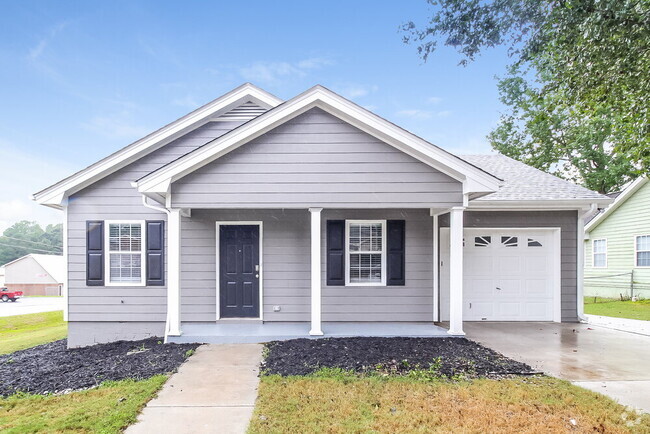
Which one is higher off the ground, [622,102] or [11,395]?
[622,102]

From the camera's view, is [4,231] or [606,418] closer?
[606,418]

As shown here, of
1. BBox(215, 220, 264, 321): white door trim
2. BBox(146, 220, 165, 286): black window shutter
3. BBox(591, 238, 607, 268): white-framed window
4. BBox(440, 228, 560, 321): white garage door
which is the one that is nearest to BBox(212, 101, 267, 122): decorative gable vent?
BBox(215, 220, 264, 321): white door trim

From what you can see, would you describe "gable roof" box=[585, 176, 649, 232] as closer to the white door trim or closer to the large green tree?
the large green tree

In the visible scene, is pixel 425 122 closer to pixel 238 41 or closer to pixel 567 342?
pixel 238 41

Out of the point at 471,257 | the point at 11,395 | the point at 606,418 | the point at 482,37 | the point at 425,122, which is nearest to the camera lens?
the point at 606,418

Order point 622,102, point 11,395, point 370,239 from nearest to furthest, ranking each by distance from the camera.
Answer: point 11,395, point 622,102, point 370,239

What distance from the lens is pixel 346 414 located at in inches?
139

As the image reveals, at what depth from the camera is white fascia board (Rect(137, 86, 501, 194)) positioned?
578cm

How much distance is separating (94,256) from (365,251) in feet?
17.5

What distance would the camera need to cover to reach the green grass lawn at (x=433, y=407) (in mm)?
3295

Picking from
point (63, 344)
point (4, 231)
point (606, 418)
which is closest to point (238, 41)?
point (63, 344)

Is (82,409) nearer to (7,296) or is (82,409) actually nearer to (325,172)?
(325,172)

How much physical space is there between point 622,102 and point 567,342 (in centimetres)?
398

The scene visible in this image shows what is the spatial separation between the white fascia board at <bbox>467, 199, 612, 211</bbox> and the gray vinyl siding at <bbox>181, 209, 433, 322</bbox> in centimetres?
192
